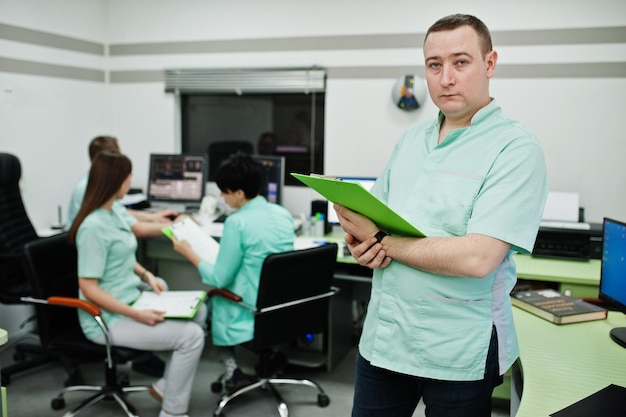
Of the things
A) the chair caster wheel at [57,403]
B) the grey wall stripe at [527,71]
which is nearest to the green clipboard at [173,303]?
the chair caster wheel at [57,403]

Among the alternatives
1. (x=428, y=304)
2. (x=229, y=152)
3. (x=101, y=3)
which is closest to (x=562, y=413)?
(x=428, y=304)

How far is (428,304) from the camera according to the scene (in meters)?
1.35

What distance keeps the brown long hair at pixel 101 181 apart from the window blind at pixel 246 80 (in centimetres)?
175

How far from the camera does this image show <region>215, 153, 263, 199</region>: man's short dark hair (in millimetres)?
2648

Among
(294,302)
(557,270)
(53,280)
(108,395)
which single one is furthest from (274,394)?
(557,270)

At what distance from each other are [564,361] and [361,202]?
3.19 ft

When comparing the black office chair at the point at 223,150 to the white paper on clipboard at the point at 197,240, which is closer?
the white paper on clipboard at the point at 197,240

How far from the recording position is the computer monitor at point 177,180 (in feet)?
13.4

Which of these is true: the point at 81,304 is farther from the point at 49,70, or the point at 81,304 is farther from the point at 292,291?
the point at 49,70

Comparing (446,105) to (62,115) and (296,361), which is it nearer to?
(296,361)

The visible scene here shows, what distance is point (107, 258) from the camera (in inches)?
100

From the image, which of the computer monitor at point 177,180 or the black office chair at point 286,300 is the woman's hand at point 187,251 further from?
the computer monitor at point 177,180

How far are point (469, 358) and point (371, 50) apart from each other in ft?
9.51

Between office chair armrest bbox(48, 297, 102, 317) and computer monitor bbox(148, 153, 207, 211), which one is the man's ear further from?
computer monitor bbox(148, 153, 207, 211)
